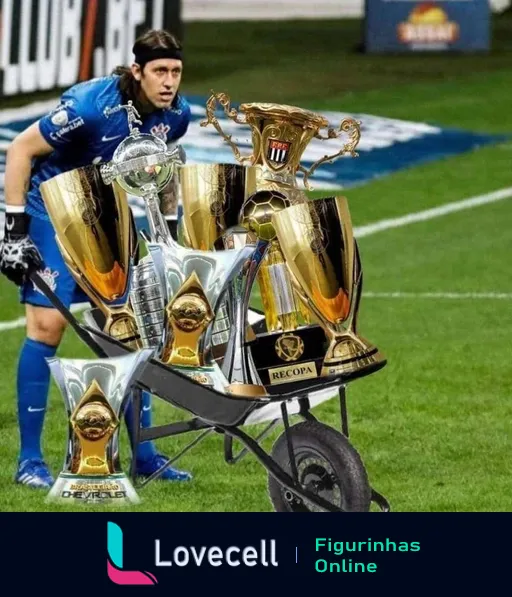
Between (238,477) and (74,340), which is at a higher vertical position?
(238,477)

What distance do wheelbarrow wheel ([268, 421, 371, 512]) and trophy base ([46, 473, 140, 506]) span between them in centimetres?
54

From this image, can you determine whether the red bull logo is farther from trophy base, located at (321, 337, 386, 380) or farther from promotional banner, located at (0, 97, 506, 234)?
trophy base, located at (321, 337, 386, 380)

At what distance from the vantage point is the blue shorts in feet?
26.2

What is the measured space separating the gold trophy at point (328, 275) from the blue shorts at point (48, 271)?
65.1 inches

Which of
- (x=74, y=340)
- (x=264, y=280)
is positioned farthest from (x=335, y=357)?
(x=74, y=340)

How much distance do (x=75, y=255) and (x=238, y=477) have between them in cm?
150

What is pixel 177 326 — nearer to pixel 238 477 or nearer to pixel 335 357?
pixel 335 357

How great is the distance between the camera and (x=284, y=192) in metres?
6.87

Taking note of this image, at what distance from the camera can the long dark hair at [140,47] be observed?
7488mm

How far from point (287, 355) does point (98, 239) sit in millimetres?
822

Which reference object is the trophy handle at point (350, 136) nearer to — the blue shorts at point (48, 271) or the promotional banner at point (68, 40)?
the blue shorts at point (48, 271)

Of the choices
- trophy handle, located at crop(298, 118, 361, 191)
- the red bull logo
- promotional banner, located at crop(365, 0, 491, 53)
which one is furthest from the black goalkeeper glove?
the red bull logo

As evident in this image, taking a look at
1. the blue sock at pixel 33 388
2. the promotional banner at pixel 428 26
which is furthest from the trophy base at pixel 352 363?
the promotional banner at pixel 428 26
